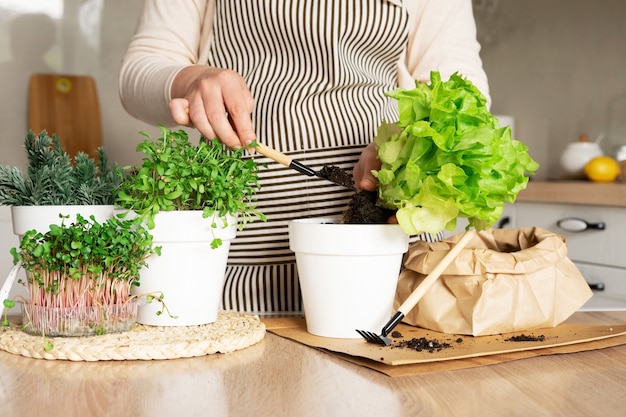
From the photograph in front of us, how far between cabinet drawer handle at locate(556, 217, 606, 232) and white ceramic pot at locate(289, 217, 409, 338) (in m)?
1.72

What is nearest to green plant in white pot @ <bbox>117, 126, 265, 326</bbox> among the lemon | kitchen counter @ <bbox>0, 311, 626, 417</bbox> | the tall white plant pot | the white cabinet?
the tall white plant pot

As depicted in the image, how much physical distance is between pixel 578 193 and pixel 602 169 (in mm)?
318

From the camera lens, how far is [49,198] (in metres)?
0.91

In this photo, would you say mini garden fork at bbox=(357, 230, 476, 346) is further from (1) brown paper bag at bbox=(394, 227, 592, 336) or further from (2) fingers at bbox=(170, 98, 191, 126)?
(2) fingers at bbox=(170, 98, 191, 126)

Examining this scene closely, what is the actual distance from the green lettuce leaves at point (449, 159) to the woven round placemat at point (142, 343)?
24cm

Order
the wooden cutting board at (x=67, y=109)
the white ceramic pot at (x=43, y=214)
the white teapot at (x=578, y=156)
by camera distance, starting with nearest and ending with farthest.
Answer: the white ceramic pot at (x=43, y=214), the white teapot at (x=578, y=156), the wooden cutting board at (x=67, y=109)

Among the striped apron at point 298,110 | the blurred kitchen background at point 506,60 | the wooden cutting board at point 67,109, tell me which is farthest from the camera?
the wooden cutting board at point 67,109

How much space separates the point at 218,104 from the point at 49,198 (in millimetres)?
240

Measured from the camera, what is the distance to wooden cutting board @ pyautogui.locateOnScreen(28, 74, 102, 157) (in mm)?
3359

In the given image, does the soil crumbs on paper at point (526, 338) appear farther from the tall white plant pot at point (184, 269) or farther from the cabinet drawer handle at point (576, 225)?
the cabinet drawer handle at point (576, 225)

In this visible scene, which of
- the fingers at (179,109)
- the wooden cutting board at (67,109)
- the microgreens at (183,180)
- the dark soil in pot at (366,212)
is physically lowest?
the dark soil in pot at (366,212)

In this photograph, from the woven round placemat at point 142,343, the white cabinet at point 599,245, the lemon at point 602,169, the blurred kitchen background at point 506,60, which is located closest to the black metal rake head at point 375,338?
the woven round placemat at point 142,343

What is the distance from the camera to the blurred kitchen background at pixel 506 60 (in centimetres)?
315

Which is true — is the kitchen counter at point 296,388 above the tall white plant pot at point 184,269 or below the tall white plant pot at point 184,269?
below
